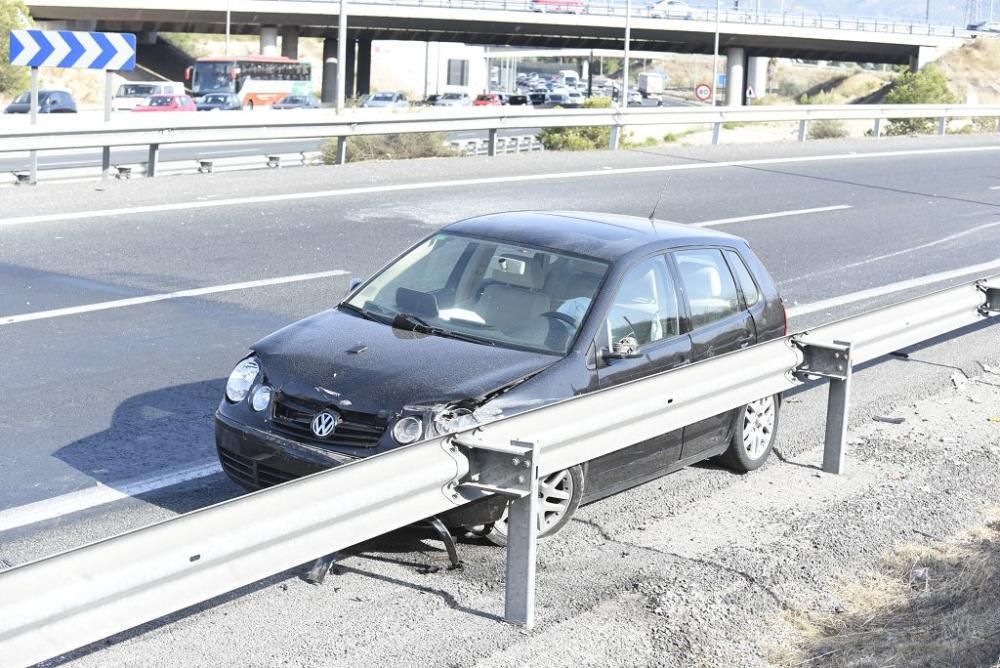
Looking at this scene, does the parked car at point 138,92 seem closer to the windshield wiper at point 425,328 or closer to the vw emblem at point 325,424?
the windshield wiper at point 425,328

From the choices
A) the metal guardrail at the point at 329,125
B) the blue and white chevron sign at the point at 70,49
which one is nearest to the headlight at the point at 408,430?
the metal guardrail at the point at 329,125

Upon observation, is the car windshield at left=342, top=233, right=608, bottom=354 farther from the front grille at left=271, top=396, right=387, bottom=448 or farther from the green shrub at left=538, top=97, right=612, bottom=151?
the green shrub at left=538, top=97, right=612, bottom=151

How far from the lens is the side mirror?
20.7 ft

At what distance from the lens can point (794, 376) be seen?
7129mm

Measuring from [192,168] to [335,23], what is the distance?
5872 cm

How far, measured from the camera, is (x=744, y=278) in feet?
24.3

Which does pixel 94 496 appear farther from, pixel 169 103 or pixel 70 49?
pixel 169 103

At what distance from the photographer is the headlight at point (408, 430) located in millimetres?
5527

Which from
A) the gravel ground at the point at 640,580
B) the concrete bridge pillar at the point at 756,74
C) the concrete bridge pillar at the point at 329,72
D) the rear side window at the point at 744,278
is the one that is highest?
the concrete bridge pillar at the point at 756,74

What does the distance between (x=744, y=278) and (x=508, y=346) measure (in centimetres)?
178

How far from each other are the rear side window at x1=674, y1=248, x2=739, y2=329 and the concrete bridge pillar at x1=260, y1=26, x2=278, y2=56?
76473mm

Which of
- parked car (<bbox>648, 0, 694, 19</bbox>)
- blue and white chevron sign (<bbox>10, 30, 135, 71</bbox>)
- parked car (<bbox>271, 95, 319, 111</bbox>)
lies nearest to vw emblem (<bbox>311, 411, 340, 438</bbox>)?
blue and white chevron sign (<bbox>10, 30, 135, 71</bbox>)

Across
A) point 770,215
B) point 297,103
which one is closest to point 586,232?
point 770,215

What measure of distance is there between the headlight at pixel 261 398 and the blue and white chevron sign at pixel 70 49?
13.2 metres
